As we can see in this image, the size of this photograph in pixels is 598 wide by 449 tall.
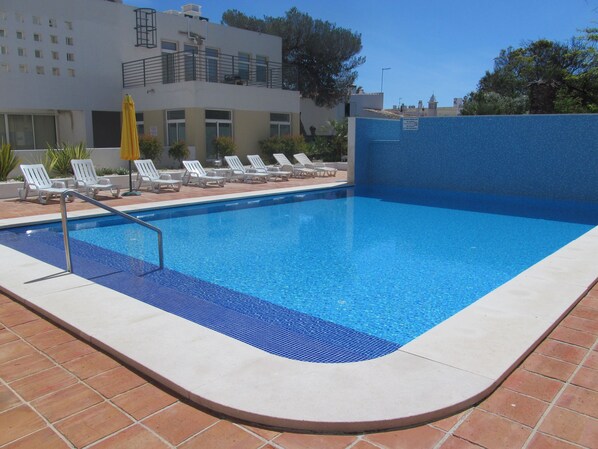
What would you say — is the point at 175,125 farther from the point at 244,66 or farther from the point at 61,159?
the point at 61,159

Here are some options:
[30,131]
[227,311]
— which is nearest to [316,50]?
[30,131]

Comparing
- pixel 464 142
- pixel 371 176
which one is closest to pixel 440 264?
pixel 464 142

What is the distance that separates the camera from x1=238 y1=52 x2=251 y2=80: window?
2328cm

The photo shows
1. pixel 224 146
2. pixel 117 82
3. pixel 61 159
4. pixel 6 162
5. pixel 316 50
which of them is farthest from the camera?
pixel 316 50

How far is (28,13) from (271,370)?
2011 centimetres

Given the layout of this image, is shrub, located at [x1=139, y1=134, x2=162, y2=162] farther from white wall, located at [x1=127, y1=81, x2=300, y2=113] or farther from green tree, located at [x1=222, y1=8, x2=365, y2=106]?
green tree, located at [x1=222, y1=8, x2=365, y2=106]

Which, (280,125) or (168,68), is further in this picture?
(280,125)

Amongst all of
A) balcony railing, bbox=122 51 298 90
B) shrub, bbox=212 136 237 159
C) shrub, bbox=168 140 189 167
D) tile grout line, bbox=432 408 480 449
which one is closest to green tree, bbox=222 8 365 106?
balcony railing, bbox=122 51 298 90

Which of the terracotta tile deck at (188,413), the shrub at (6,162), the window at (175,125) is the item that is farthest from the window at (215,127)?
the terracotta tile deck at (188,413)

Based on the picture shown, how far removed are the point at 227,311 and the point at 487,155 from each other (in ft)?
38.6

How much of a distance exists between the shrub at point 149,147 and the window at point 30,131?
19.7 feet

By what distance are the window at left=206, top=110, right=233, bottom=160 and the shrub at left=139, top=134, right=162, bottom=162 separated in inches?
110

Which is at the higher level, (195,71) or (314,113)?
(195,71)

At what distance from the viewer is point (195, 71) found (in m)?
19.4
